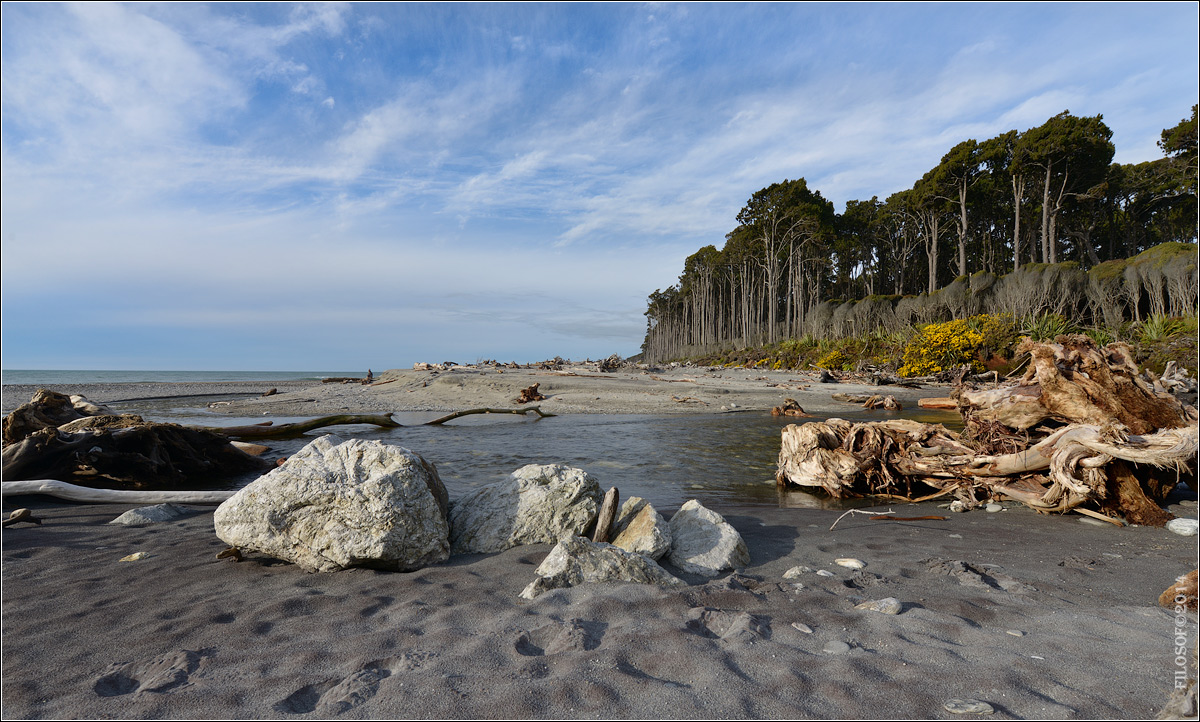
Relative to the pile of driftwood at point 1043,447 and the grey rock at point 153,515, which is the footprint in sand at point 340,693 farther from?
the pile of driftwood at point 1043,447

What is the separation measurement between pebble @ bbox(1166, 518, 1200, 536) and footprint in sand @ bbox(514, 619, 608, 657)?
488 centimetres

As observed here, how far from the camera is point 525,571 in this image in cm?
337

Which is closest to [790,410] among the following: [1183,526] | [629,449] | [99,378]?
[629,449]

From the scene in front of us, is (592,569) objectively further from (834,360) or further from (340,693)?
(834,360)

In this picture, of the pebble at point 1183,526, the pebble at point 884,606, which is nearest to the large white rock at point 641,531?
the pebble at point 884,606

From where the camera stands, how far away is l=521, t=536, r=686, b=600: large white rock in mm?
2961

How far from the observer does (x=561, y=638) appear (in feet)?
7.57

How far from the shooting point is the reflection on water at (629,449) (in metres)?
6.53

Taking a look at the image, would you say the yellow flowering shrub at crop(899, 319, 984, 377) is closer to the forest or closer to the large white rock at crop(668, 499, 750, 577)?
the forest

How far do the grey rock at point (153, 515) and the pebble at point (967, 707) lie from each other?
583 cm

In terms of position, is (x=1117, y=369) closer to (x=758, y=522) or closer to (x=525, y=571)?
(x=758, y=522)

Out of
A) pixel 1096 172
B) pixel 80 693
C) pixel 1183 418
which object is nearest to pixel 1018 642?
pixel 80 693

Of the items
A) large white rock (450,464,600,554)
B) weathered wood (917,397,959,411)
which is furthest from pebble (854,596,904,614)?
weathered wood (917,397,959,411)

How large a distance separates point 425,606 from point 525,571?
742mm
